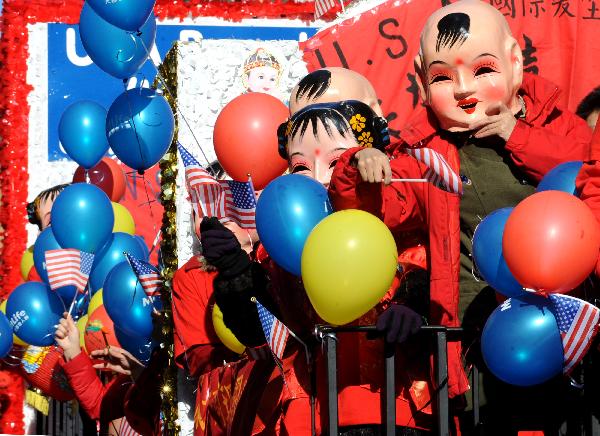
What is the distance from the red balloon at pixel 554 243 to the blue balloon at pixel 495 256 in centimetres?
21

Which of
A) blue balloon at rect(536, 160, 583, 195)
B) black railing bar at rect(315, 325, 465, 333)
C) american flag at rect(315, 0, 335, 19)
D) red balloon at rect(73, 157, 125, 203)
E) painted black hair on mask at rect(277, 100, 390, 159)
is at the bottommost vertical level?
black railing bar at rect(315, 325, 465, 333)

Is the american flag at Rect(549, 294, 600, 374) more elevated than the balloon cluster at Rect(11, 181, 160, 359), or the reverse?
the balloon cluster at Rect(11, 181, 160, 359)

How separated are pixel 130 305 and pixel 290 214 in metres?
1.95

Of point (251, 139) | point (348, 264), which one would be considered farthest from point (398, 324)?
point (251, 139)

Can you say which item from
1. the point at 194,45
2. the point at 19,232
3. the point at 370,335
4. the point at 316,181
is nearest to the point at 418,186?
the point at 316,181

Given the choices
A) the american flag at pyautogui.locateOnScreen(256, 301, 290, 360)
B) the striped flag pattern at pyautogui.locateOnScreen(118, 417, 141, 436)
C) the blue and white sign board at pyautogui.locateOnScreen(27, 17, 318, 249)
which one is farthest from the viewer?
the blue and white sign board at pyautogui.locateOnScreen(27, 17, 318, 249)

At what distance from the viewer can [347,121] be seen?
13.7 feet

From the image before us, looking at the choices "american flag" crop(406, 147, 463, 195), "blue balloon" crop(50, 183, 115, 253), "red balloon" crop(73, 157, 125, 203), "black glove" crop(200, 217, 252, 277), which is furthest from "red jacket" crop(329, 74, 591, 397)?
"red balloon" crop(73, 157, 125, 203)

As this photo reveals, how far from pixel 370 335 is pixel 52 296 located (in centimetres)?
352

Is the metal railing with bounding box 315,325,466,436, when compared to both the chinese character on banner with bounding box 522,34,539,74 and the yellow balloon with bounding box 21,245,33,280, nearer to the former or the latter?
the chinese character on banner with bounding box 522,34,539,74

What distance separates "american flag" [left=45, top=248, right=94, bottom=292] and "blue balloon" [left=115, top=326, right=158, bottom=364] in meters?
0.54

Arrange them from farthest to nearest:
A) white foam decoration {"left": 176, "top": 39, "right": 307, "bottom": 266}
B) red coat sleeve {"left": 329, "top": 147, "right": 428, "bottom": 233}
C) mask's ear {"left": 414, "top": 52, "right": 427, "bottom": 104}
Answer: white foam decoration {"left": 176, "top": 39, "right": 307, "bottom": 266}
mask's ear {"left": 414, "top": 52, "right": 427, "bottom": 104}
red coat sleeve {"left": 329, "top": 147, "right": 428, "bottom": 233}

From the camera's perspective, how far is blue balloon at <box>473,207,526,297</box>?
364cm

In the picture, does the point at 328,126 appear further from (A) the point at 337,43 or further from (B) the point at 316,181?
(A) the point at 337,43
